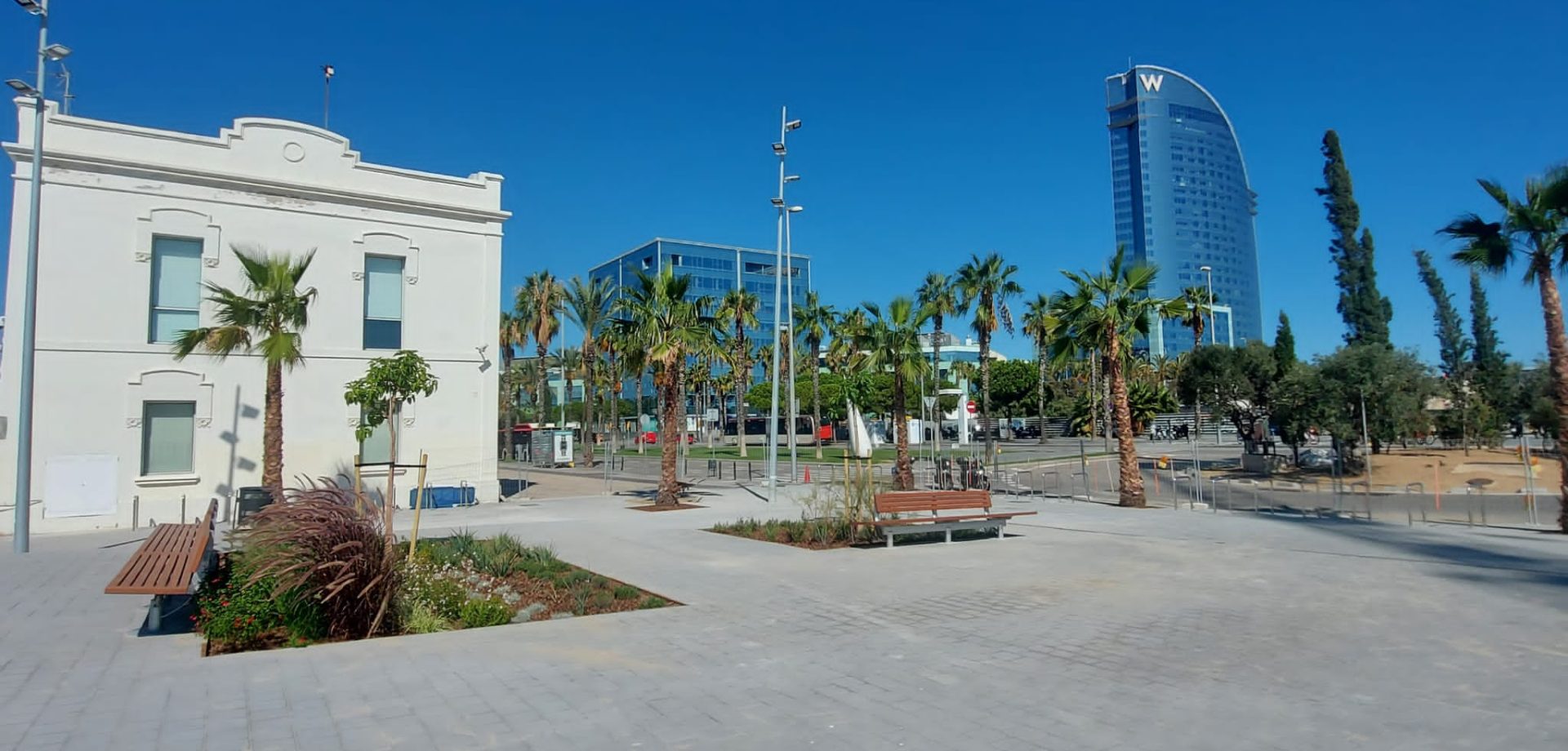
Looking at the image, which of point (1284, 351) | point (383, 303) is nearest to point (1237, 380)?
point (1284, 351)

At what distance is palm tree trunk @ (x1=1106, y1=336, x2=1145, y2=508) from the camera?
68.7 ft

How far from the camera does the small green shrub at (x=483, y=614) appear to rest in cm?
831

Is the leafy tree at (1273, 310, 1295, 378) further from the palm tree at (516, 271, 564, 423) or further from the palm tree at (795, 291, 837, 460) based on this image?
the palm tree at (516, 271, 564, 423)

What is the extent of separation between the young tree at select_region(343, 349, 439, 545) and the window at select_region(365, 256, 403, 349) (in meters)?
0.94

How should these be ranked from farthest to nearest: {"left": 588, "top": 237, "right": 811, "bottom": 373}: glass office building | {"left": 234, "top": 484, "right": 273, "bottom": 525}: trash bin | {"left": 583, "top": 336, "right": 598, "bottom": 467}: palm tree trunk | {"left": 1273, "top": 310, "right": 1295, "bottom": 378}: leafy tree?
{"left": 588, "top": 237, "right": 811, "bottom": 373}: glass office building
{"left": 583, "top": 336, "right": 598, "bottom": 467}: palm tree trunk
{"left": 1273, "top": 310, "right": 1295, "bottom": 378}: leafy tree
{"left": 234, "top": 484, "right": 273, "bottom": 525}: trash bin

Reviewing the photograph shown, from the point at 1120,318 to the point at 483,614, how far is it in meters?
17.3

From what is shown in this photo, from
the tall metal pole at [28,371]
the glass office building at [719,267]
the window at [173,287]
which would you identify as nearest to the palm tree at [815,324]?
the window at [173,287]

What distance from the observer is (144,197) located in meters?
20.1

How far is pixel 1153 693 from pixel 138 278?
2247 cm

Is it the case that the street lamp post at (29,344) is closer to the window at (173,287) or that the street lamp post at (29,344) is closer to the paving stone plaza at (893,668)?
the paving stone plaza at (893,668)

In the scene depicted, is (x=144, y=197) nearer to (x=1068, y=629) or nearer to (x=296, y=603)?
(x=296, y=603)

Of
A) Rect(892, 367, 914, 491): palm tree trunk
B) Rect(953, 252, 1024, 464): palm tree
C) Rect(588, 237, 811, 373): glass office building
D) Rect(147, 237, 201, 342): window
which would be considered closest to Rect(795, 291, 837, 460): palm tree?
Rect(953, 252, 1024, 464): palm tree

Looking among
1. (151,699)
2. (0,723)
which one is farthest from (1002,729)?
(0,723)

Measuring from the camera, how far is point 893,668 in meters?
6.72
